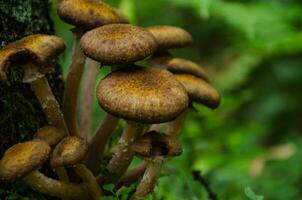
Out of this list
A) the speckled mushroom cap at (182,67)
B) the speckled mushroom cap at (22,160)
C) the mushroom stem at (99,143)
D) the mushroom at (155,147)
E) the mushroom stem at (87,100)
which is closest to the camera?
the speckled mushroom cap at (22,160)

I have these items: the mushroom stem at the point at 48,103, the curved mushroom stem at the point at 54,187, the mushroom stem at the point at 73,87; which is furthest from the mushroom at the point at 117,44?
the curved mushroom stem at the point at 54,187

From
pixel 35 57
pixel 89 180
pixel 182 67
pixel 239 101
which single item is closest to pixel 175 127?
pixel 182 67

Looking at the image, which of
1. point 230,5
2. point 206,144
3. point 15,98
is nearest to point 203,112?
point 206,144

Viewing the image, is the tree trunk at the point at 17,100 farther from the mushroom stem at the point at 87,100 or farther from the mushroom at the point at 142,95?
the mushroom at the point at 142,95

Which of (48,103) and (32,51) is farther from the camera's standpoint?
(48,103)

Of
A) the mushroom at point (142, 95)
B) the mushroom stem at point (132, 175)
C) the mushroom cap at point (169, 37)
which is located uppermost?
the mushroom at point (142, 95)

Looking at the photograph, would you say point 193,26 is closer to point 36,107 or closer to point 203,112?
point 203,112

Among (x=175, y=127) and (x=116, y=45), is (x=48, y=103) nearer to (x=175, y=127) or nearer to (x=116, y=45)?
(x=116, y=45)
